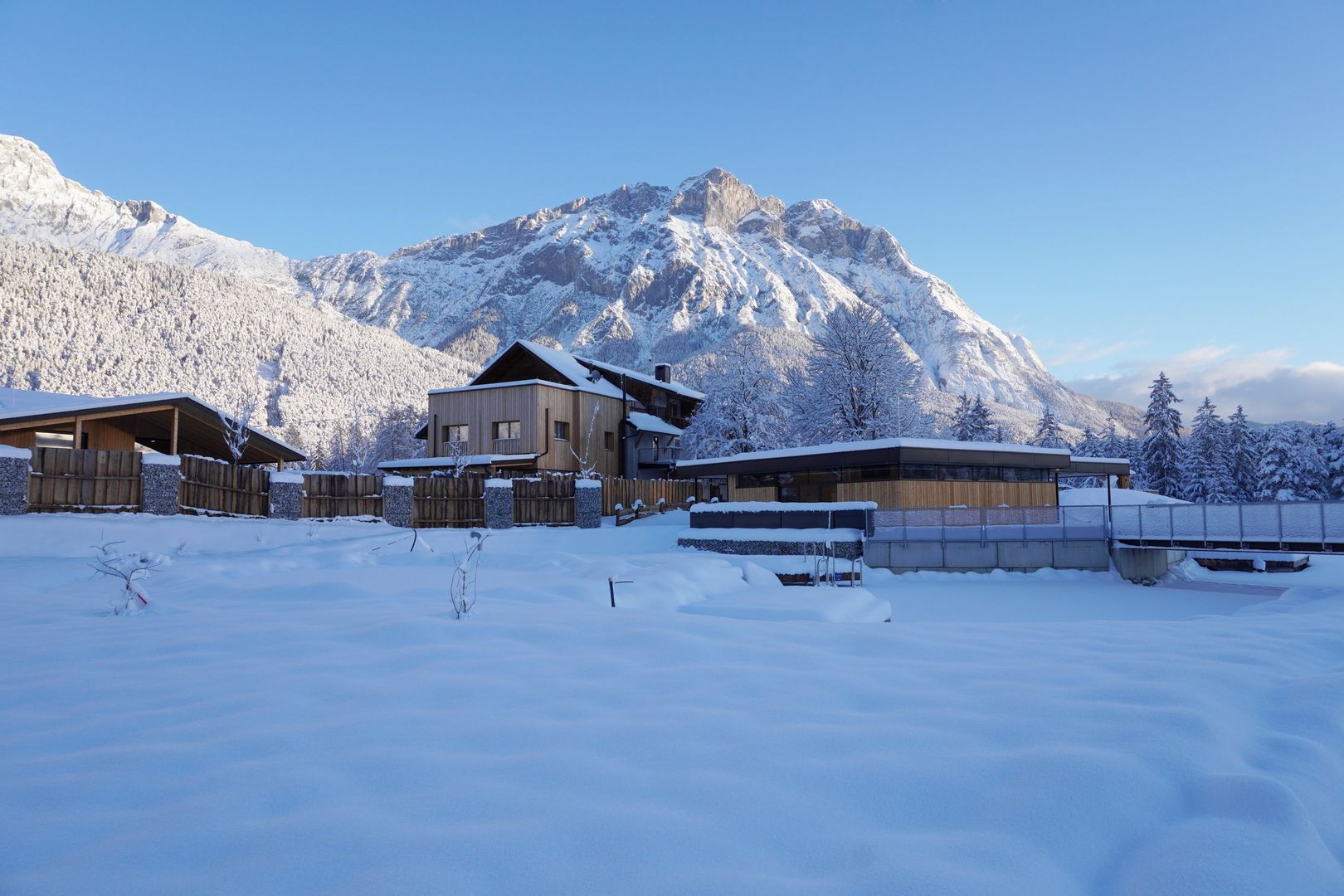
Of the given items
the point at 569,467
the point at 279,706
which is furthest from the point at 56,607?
the point at 569,467

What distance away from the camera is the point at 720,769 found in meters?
3.41

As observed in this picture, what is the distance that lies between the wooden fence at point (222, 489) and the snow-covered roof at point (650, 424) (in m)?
24.7

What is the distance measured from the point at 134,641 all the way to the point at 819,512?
20.7 meters

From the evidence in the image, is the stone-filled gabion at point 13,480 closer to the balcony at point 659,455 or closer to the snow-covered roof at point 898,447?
the snow-covered roof at point 898,447

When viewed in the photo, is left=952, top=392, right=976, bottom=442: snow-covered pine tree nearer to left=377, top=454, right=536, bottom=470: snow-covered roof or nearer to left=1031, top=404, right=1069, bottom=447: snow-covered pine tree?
left=1031, top=404, right=1069, bottom=447: snow-covered pine tree

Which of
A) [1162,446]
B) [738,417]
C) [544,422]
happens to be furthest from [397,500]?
[1162,446]

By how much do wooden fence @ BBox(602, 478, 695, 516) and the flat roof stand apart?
5.01 meters

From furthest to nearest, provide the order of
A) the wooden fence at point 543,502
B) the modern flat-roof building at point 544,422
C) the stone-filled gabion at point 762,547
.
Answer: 1. the modern flat-roof building at point 544,422
2. the wooden fence at point 543,502
3. the stone-filled gabion at point 762,547

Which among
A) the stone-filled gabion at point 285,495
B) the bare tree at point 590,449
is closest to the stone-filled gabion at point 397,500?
the stone-filled gabion at point 285,495

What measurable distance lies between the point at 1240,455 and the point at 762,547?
39.9 metres

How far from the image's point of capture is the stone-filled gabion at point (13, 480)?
1656 centimetres

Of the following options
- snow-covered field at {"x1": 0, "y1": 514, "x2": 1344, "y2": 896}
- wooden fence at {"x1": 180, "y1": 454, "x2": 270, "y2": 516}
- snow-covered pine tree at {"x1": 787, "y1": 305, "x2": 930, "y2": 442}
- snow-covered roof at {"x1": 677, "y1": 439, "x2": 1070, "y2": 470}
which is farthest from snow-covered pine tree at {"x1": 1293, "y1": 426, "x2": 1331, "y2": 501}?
wooden fence at {"x1": 180, "y1": 454, "x2": 270, "y2": 516}

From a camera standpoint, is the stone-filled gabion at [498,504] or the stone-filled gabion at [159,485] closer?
the stone-filled gabion at [159,485]

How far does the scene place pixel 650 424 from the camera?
4628 cm
